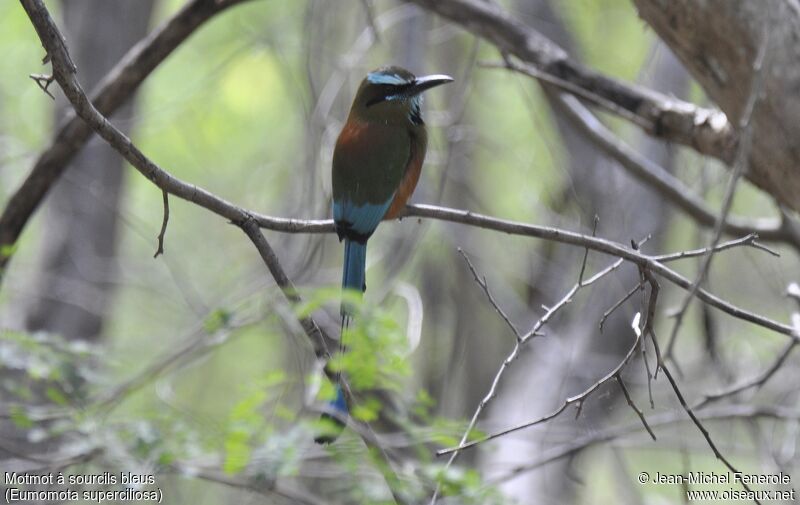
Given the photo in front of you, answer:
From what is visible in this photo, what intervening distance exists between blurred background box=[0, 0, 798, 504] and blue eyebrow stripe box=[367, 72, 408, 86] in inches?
32.3

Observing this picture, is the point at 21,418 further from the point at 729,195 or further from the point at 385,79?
the point at 729,195

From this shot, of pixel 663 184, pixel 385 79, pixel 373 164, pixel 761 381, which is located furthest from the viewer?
pixel 663 184

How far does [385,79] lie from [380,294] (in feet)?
7.69

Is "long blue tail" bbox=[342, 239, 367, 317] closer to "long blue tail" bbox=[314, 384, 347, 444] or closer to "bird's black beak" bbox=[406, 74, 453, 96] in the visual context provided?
"long blue tail" bbox=[314, 384, 347, 444]

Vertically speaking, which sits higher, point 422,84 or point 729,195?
point 422,84

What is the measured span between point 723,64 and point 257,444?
236 centimetres

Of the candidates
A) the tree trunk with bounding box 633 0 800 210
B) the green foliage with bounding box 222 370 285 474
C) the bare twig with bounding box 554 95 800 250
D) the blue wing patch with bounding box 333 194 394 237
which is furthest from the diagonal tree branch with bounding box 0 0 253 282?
the bare twig with bounding box 554 95 800 250

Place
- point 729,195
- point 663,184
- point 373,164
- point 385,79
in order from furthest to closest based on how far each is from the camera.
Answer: point 663,184 → point 385,79 → point 373,164 → point 729,195

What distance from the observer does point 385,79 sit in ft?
11.8

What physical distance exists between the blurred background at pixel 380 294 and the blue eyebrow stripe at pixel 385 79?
820 millimetres

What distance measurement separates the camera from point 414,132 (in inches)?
138

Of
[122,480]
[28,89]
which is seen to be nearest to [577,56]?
[122,480]

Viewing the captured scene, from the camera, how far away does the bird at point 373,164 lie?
3.12 metres

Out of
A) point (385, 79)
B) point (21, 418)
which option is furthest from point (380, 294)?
point (21, 418)
